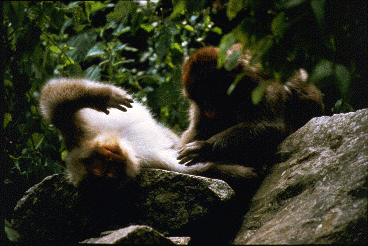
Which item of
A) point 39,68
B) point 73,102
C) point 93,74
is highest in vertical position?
point 39,68

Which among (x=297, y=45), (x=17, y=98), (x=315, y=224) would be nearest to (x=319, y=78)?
(x=297, y=45)

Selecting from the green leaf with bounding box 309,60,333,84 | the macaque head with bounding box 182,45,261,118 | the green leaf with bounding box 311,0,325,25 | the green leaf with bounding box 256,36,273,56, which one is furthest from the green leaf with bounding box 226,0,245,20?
the macaque head with bounding box 182,45,261,118

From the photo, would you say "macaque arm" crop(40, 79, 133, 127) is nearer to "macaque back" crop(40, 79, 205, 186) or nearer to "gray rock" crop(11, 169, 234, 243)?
"macaque back" crop(40, 79, 205, 186)

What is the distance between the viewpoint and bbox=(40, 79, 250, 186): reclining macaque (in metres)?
2.61

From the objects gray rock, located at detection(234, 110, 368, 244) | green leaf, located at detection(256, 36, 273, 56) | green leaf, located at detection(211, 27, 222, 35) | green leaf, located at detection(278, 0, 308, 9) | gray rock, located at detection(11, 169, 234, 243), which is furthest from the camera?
green leaf, located at detection(211, 27, 222, 35)

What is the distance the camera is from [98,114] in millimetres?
3219

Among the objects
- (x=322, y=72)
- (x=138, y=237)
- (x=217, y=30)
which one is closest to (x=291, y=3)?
(x=322, y=72)

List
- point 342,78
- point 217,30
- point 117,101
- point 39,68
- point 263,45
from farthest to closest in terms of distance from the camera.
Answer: point 217,30, point 39,68, point 117,101, point 263,45, point 342,78

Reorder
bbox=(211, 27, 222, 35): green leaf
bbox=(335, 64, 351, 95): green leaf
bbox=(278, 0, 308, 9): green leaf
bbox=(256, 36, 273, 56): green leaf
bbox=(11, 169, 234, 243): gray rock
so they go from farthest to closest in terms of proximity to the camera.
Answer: bbox=(211, 27, 222, 35): green leaf → bbox=(11, 169, 234, 243): gray rock → bbox=(256, 36, 273, 56): green leaf → bbox=(278, 0, 308, 9): green leaf → bbox=(335, 64, 351, 95): green leaf

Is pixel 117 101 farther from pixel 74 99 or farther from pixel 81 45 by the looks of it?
pixel 81 45

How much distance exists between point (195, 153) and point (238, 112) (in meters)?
0.62

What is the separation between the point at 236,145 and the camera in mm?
3316

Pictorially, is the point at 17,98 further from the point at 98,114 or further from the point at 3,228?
the point at 3,228

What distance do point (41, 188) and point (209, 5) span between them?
161 inches
